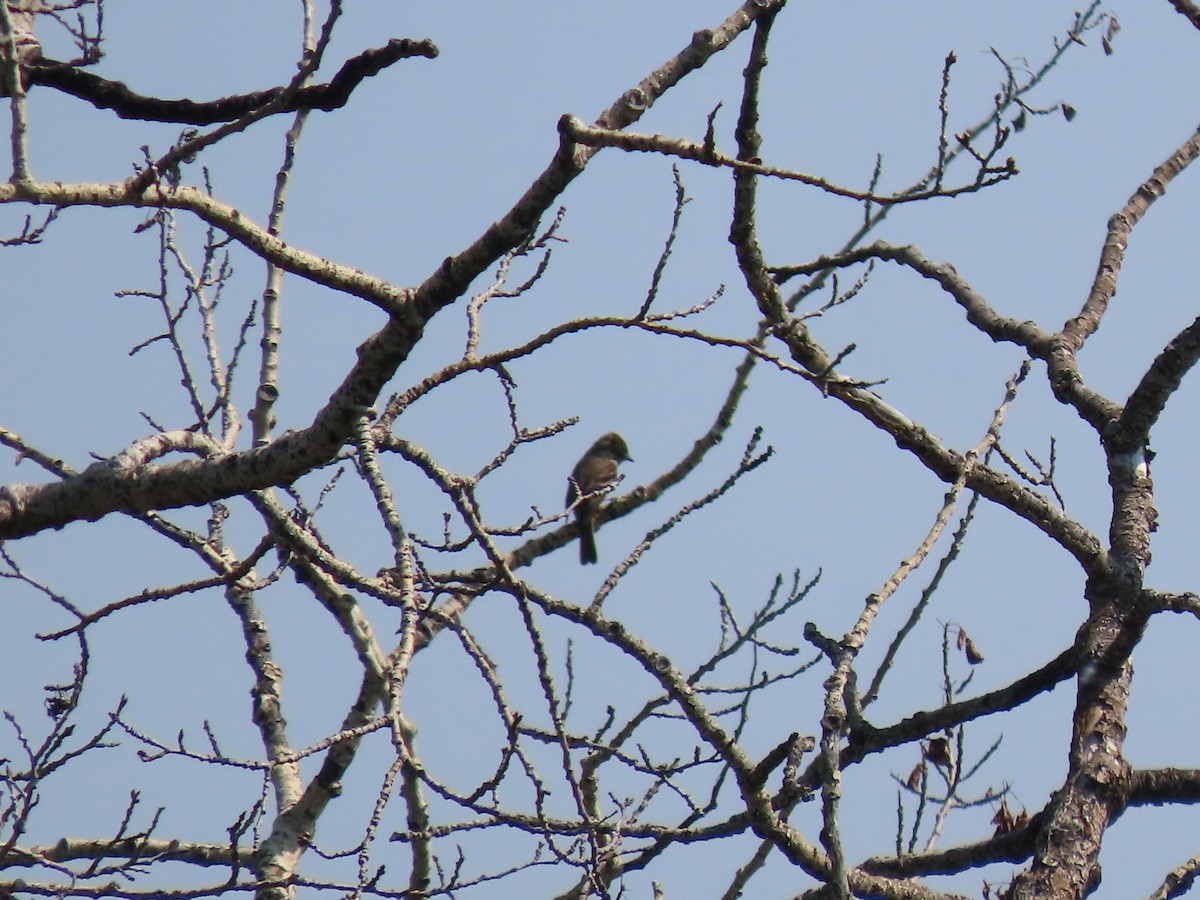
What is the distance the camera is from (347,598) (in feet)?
17.1

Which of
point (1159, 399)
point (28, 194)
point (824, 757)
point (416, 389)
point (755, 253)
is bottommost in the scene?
point (824, 757)

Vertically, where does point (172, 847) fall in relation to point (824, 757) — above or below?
above

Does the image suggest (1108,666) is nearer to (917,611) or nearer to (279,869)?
(917,611)

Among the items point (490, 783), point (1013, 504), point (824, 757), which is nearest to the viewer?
point (824, 757)

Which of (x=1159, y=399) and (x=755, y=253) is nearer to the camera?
(x=1159, y=399)

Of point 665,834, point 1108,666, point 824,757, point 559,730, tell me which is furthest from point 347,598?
point 824,757

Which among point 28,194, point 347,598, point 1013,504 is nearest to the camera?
point 28,194

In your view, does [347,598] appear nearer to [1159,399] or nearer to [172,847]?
[172,847]

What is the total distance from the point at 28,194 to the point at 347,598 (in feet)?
8.68

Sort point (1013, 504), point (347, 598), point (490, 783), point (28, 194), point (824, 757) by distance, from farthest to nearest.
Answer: point (347, 598), point (1013, 504), point (490, 783), point (28, 194), point (824, 757)

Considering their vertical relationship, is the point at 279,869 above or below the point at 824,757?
above

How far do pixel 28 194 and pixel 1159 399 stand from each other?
2.69m

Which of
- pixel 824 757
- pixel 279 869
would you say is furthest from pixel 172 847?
pixel 824 757

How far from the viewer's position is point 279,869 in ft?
15.7
